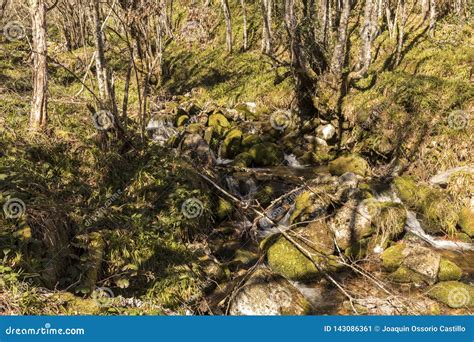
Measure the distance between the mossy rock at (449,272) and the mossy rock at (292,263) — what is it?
214cm

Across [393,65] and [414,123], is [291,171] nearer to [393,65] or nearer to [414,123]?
[414,123]

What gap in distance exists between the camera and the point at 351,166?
40.4ft

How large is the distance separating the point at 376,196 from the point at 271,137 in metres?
6.20

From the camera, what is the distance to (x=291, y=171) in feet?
44.0

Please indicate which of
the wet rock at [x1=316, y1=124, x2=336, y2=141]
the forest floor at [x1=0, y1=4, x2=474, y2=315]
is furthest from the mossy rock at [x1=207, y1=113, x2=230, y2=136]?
the wet rock at [x1=316, y1=124, x2=336, y2=141]

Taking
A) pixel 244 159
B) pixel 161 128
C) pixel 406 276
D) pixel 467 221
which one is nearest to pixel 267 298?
pixel 406 276

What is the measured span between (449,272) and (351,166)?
524 centimetres

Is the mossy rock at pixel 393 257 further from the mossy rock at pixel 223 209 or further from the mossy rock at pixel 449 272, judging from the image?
the mossy rock at pixel 223 209

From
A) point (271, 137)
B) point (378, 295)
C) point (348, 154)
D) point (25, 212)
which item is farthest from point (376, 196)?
point (25, 212)

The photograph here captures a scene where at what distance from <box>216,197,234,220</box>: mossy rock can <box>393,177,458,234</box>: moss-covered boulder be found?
509 cm

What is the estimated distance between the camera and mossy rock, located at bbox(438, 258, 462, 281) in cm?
764

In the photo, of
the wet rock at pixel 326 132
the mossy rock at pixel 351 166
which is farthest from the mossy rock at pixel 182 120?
the mossy rock at pixel 351 166

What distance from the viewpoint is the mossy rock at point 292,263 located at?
25.4ft

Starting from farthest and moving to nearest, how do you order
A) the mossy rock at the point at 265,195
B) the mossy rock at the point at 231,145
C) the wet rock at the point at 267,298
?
the mossy rock at the point at 231,145, the mossy rock at the point at 265,195, the wet rock at the point at 267,298
